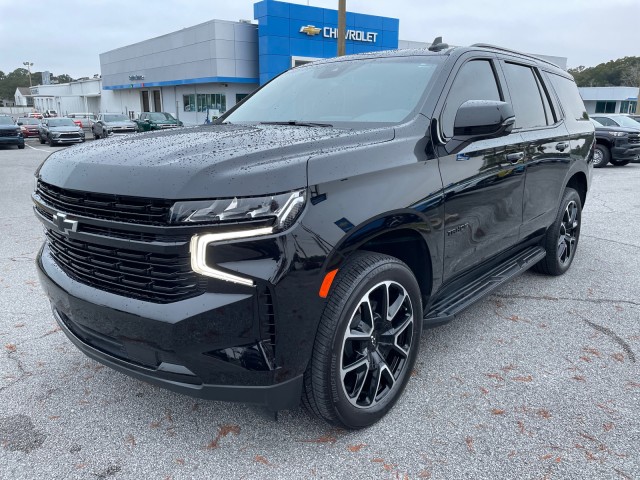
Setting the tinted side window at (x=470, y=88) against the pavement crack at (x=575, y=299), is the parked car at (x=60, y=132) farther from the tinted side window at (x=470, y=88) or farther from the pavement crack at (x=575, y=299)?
the tinted side window at (x=470, y=88)

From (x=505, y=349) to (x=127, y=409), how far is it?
2.42 m

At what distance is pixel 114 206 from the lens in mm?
2152

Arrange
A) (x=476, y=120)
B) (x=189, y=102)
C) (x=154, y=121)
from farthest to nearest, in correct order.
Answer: (x=189, y=102) < (x=154, y=121) < (x=476, y=120)

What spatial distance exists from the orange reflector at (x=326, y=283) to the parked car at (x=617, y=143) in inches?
619

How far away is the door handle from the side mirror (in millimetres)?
535

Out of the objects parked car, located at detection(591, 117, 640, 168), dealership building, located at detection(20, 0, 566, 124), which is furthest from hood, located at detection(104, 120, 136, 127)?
parked car, located at detection(591, 117, 640, 168)

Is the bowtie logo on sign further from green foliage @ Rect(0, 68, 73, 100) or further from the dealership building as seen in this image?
green foliage @ Rect(0, 68, 73, 100)

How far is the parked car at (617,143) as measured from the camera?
15.4 m

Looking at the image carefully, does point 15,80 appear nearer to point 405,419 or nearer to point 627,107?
point 627,107

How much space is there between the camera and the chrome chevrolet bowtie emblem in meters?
2.32

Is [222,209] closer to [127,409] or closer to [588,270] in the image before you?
[127,409]

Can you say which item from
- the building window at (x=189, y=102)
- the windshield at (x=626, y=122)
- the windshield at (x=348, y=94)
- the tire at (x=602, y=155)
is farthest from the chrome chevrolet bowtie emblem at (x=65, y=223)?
the building window at (x=189, y=102)

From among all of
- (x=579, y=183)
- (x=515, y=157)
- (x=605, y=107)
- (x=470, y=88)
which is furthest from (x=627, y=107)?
(x=470, y=88)

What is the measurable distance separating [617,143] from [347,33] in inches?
884
